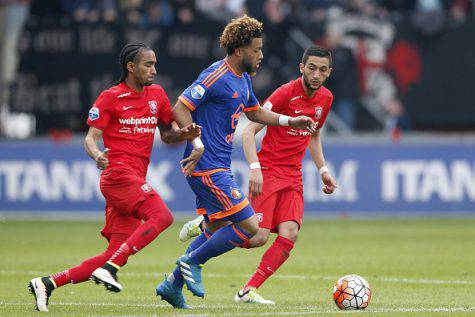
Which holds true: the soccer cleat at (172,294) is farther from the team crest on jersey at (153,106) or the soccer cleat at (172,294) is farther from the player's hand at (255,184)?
the team crest on jersey at (153,106)

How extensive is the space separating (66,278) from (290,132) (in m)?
2.59

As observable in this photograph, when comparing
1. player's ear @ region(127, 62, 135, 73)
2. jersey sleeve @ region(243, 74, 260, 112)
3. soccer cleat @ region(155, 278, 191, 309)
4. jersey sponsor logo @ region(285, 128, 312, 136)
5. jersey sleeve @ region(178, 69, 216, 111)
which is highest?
player's ear @ region(127, 62, 135, 73)

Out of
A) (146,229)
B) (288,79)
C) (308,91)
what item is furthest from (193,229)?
(288,79)

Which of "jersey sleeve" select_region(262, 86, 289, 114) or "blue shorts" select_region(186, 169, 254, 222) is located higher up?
"jersey sleeve" select_region(262, 86, 289, 114)

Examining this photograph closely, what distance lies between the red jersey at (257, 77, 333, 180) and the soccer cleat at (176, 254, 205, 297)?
1484 mm

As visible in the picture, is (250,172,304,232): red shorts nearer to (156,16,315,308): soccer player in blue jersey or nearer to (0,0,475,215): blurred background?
(156,16,315,308): soccer player in blue jersey

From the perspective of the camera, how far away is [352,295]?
936cm

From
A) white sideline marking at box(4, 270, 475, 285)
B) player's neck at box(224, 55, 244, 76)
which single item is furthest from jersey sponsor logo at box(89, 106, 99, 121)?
white sideline marking at box(4, 270, 475, 285)

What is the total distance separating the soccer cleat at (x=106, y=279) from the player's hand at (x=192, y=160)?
3.55 feet

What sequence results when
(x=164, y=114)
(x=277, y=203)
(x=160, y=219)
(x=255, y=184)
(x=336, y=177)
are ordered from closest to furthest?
(x=160, y=219) < (x=255, y=184) < (x=164, y=114) < (x=277, y=203) < (x=336, y=177)

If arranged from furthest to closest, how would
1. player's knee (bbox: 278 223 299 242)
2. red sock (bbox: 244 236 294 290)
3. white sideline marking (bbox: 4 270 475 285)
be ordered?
1. white sideline marking (bbox: 4 270 475 285)
2. player's knee (bbox: 278 223 299 242)
3. red sock (bbox: 244 236 294 290)

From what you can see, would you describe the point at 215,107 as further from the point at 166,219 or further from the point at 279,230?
the point at 279,230

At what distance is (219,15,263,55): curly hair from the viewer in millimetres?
9484

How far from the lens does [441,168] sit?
20797 mm
